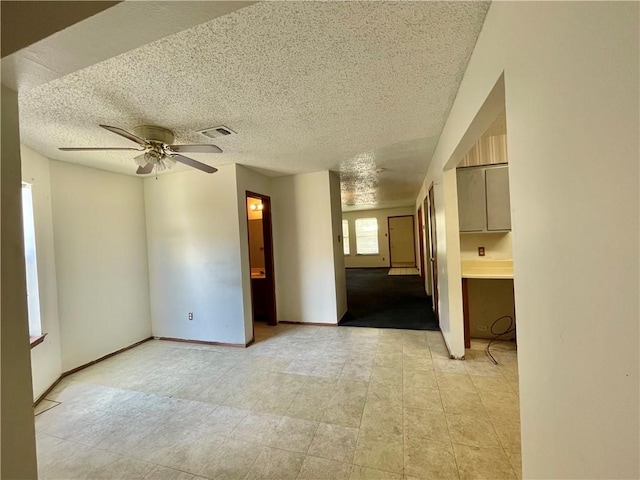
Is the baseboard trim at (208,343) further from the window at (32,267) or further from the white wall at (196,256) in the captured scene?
the window at (32,267)

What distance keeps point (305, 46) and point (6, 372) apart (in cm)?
184

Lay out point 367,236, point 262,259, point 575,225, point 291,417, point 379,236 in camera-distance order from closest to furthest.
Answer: point 575,225
point 291,417
point 262,259
point 379,236
point 367,236

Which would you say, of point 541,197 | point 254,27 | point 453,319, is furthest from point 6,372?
point 453,319

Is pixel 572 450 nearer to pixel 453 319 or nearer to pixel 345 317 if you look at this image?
pixel 453 319

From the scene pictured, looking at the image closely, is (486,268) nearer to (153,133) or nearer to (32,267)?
(153,133)

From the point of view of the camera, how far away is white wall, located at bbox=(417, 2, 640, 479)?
54 cm

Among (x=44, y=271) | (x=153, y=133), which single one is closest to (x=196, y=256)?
(x=44, y=271)

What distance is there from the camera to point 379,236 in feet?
32.8

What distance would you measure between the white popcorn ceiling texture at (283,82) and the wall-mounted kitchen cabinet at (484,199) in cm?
73

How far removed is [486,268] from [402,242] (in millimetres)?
6689

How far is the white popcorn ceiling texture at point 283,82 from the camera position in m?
1.17

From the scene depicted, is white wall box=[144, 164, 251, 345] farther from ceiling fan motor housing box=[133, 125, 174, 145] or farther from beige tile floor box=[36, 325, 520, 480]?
ceiling fan motor housing box=[133, 125, 174, 145]

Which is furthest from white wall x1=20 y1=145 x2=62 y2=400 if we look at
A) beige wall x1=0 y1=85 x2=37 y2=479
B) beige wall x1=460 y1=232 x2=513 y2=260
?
beige wall x1=460 y1=232 x2=513 y2=260

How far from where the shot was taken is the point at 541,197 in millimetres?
861
